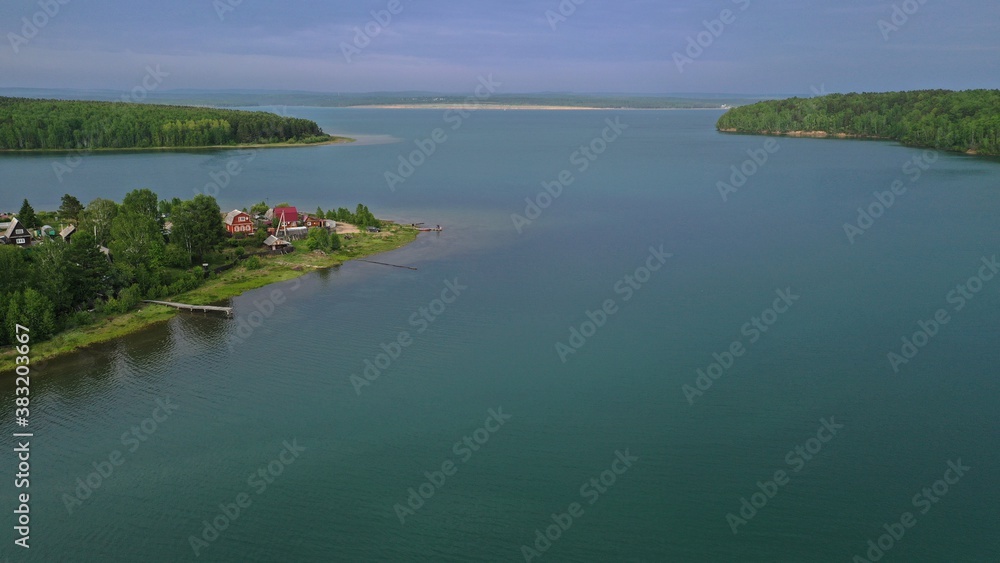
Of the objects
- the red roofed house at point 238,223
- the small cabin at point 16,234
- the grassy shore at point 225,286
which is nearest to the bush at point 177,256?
the grassy shore at point 225,286

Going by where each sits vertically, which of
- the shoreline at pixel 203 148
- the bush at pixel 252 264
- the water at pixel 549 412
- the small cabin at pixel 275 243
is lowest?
the water at pixel 549 412

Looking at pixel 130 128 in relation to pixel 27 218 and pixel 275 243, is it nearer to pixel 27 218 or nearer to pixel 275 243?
pixel 27 218

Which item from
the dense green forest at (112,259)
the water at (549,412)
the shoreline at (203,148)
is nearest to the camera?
the water at (549,412)

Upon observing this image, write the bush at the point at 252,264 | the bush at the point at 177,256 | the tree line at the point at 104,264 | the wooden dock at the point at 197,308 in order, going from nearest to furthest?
the tree line at the point at 104,264
the wooden dock at the point at 197,308
the bush at the point at 177,256
the bush at the point at 252,264

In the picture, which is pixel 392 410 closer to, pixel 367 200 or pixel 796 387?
pixel 796 387

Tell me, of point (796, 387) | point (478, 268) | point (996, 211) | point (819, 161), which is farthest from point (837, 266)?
point (819, 161)

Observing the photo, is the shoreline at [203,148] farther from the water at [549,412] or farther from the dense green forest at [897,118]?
the dense green forest at [897,118]
